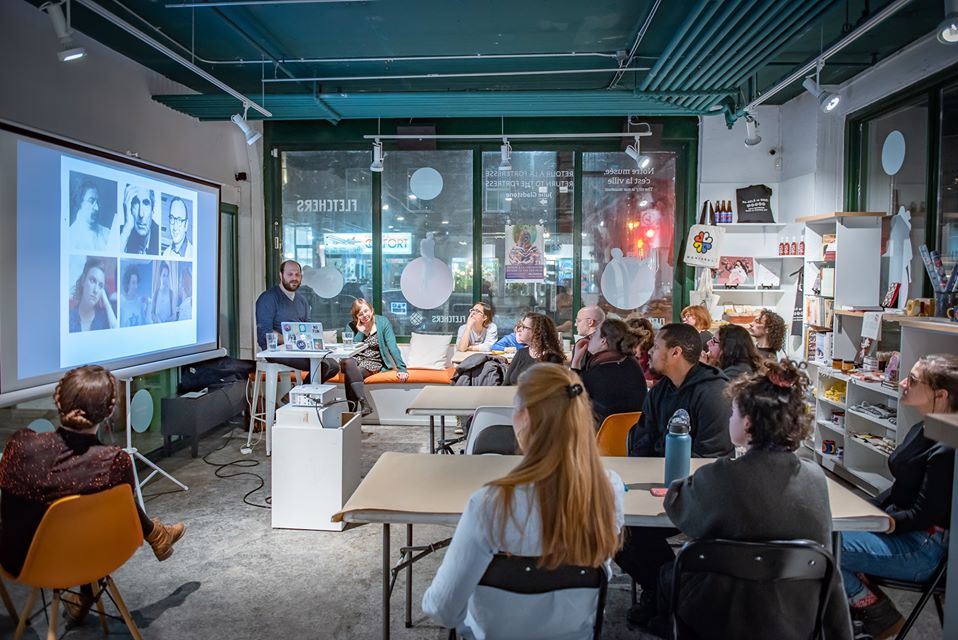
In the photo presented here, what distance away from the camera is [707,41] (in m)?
5.02

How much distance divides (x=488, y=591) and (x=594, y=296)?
21.7 feet

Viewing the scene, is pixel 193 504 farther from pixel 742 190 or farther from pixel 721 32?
pixel 742 190

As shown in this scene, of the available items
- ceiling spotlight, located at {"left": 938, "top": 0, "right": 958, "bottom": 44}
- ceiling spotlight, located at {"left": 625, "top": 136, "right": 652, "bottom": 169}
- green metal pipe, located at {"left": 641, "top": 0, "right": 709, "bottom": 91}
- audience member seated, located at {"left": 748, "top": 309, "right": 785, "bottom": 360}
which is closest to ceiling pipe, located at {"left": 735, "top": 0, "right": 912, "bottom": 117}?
ceiling spotlight, located at {"left": 938, "top": 0, "right": 958, "bottom": 44}

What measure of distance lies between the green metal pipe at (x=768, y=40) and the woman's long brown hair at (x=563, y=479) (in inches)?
150

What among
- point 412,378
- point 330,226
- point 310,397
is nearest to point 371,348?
point 412,378

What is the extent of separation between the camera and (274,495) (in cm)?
418

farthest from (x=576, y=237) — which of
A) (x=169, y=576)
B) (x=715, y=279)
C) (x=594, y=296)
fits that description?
(x=169, y=576)

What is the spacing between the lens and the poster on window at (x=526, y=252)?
8.12 metres

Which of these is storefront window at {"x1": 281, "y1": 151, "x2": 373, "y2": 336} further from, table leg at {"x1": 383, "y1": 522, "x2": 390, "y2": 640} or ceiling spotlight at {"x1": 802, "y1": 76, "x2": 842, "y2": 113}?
table leg at {"x1": 383, "y1": 522, "x2": 390, "y2": 640}

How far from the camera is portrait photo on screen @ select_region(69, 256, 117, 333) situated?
4195mm

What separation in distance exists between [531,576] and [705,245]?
6.43 metres

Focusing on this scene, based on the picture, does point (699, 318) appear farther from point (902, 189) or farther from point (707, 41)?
point (707, 41)

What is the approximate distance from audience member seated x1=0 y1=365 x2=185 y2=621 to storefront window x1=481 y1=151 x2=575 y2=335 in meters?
5.78

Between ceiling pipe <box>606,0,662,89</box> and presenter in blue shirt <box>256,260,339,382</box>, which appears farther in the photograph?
presenter in blue shirt <box>256,260,339,382</box>
